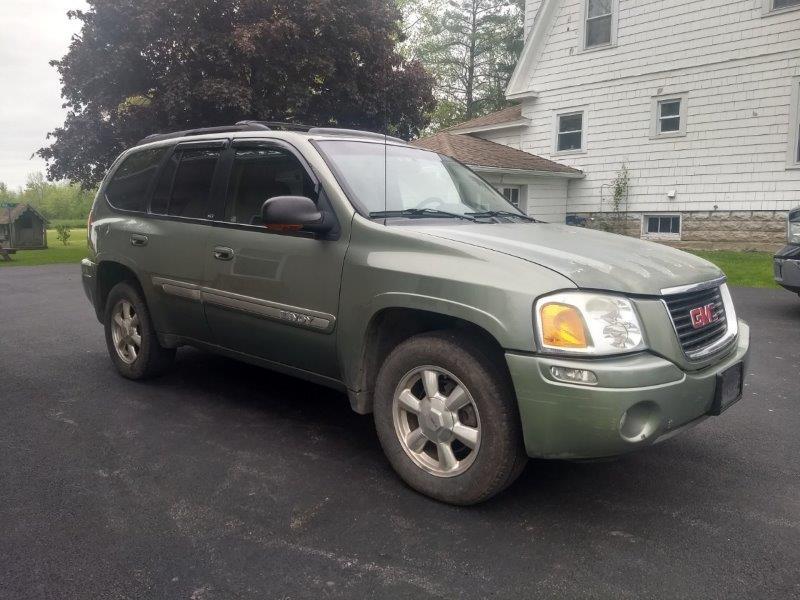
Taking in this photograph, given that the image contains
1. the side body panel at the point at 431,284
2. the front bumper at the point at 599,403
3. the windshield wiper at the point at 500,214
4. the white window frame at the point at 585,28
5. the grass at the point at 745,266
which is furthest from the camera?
the white window frame at the point at 585,28

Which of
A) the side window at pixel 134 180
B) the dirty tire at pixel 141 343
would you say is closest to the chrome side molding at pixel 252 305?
the dirty tire at pixel 141 343

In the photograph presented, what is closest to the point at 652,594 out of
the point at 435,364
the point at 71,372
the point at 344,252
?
the point at 435,364

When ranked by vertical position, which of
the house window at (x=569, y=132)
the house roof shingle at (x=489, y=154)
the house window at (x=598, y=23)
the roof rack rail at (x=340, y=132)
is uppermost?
the house window at (x=598, y=23)

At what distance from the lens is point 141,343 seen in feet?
16.6

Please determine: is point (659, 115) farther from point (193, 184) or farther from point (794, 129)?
point (193, 184)

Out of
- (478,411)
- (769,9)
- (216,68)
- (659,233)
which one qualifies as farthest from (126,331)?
(769,9)

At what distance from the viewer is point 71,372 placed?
565cm

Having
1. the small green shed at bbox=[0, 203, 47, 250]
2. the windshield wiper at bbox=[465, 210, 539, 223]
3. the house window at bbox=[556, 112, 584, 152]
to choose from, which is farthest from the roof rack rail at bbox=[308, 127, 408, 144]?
the small green shed at bbox=[0, 203, 47, 250]

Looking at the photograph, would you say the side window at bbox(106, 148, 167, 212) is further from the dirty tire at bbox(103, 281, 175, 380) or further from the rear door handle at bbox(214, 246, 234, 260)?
the rear door handle at bbox(214, 246, 234, 260)

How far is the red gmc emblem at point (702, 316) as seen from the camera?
3.08 metres

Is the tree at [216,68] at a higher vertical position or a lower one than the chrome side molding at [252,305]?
higher

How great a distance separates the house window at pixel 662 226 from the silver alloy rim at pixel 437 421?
15323 mm

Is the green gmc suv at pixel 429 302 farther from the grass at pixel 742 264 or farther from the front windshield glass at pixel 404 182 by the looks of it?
the grass at pixel 742 264

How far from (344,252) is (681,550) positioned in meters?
2.12
